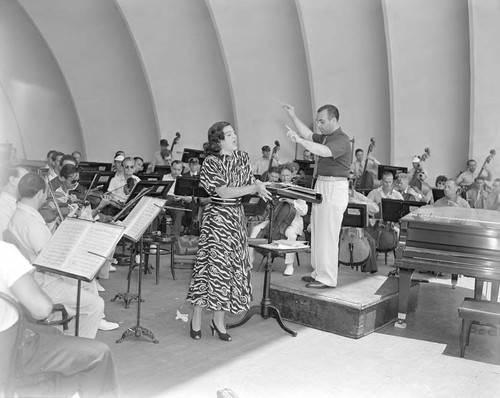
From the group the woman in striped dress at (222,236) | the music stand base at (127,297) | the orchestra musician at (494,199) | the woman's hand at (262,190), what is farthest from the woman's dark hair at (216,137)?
the orchestra musician at (494,199)

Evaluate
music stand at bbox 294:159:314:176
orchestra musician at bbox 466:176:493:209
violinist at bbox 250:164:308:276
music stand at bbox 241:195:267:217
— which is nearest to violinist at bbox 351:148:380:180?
music stand at bbox 294:159:314:176

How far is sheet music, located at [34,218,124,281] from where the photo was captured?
12.1 feet

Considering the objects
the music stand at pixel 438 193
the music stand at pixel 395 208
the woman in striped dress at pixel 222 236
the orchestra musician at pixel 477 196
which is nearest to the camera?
the woman in striped dress at pixel 222 236

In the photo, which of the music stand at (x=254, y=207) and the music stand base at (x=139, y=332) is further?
the music stand at (x=254, y=207)

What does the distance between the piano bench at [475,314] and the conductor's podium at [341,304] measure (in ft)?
2.81

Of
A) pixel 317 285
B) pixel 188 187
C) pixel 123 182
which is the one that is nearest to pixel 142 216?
pixel 317 285

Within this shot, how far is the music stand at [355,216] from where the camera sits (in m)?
7.20

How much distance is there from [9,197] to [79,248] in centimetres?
162

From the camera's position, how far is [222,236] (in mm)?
5105

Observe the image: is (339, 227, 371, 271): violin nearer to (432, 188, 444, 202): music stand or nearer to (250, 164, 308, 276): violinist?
(250, 164, 308, 276): violinist

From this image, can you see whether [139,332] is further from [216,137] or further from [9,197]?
[216,137]

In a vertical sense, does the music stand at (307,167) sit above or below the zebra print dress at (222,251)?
above

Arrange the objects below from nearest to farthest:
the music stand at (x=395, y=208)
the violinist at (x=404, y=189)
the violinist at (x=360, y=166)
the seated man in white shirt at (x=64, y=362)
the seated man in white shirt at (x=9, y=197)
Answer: the seated man in white shirt at (x=64, y=362) → the seated man in white shirt at (x=9, y=197) → the music stand at (x=395, y=208) → the violinist at (x=404, y=189) → the violinist at (x=360, y=166)

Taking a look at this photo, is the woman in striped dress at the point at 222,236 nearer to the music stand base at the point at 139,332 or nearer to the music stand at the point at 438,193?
the music stand base at the point at 139,332
